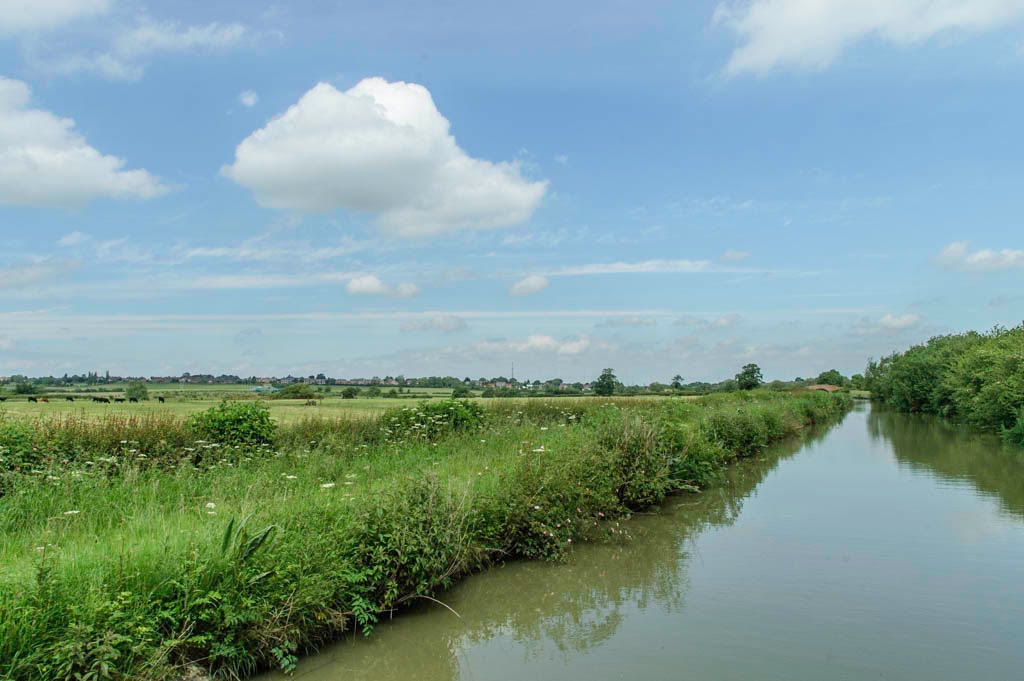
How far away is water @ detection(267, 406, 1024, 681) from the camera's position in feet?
18.8

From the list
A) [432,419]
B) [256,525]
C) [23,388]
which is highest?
[23,388]

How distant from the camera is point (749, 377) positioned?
71.1 m

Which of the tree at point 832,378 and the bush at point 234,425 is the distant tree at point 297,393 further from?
the tree at point 832,378

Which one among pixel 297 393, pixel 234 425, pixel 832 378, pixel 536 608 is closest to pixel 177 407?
pixel 297 393

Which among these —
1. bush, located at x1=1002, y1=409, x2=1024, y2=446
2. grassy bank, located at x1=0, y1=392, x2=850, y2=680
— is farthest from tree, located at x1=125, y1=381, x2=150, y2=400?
bush, located at x1=1002, y1=409, x2=1024, y2=446

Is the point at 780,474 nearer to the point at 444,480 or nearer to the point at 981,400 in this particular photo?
the point at 444,480

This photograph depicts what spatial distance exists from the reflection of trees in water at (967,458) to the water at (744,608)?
113 inches

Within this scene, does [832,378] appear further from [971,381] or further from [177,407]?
[177,407]

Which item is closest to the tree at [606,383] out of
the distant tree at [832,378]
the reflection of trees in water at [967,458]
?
the reflection of trees in water at [967,458]

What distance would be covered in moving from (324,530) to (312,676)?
1.29 metres

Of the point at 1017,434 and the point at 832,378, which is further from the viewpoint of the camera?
the point at 832,378

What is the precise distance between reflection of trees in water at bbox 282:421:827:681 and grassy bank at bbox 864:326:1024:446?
23.5 metres

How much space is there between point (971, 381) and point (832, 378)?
104015 millimetres

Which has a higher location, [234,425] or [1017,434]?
[234,425]
